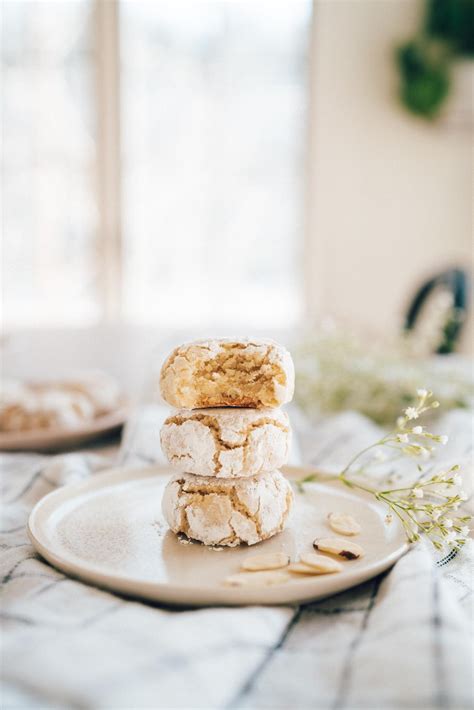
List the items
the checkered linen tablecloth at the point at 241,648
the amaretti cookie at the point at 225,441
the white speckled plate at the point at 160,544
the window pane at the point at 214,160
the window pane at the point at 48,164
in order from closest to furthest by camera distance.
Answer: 1. the checkered linen tablecloth at the point at 241,648
2. the white speckled plate at the point at 160,544
3. the amaretti cookie at the point at 225,441
4. the window pane at the point at 48,164
5. the window pane at the point at 214,160

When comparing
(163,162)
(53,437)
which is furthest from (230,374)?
(163,162)

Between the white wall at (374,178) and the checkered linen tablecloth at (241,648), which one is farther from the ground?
the white wall at (374,178)

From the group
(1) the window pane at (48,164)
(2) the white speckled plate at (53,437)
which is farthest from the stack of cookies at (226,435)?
(1) the window pane at (48,164)

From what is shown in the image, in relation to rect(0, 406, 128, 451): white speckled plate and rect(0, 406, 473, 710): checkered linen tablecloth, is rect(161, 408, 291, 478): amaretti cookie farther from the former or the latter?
rect(0, 406, 128, 451): white speckled plate

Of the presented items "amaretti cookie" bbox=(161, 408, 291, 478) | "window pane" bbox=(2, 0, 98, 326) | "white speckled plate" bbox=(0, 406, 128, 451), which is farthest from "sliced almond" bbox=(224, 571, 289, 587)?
"window pane" bbox=(2, 0, 98, 326)

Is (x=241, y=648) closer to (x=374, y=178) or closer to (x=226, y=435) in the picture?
(x=226, y=435)

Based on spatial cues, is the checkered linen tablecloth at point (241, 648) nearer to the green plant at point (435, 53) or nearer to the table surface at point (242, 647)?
the table surface at point (242, 647)
